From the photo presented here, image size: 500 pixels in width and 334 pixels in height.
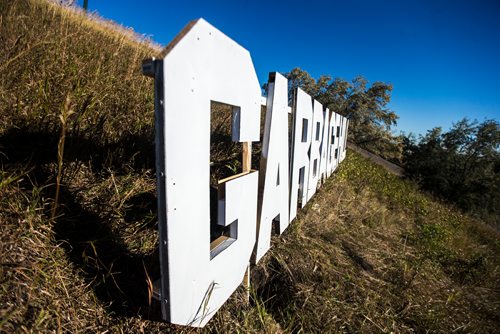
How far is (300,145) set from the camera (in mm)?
2324

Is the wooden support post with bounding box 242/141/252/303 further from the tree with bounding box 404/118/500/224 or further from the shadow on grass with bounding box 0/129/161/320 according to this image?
the tree with bounding box 404/118/500/224

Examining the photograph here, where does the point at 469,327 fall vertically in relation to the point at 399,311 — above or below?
below

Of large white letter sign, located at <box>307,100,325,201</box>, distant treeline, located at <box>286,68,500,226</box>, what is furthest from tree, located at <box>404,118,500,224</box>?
large white letter sign, located at <box>307,100,325,201</box>

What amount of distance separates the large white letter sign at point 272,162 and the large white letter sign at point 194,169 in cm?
33

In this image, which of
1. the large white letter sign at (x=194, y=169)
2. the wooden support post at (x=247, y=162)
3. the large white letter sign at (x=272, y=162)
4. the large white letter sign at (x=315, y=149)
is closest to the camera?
the large white letter sign at (x=194, y=169)

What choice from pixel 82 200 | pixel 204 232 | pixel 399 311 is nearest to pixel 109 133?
pixel 82 200

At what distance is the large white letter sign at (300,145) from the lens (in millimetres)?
2134

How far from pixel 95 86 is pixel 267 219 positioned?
1.55 m

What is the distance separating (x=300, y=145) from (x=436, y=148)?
98.4 feet

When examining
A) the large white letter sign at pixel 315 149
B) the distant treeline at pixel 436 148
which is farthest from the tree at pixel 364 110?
the large white letter sign at pixel 315 149

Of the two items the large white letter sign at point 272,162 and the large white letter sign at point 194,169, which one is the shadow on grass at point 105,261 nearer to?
the large white letter sign at point 194,169

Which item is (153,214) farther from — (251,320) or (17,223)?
(251,320)

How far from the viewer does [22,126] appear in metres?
1.22

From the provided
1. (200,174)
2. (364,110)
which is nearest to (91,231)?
(200,174)
